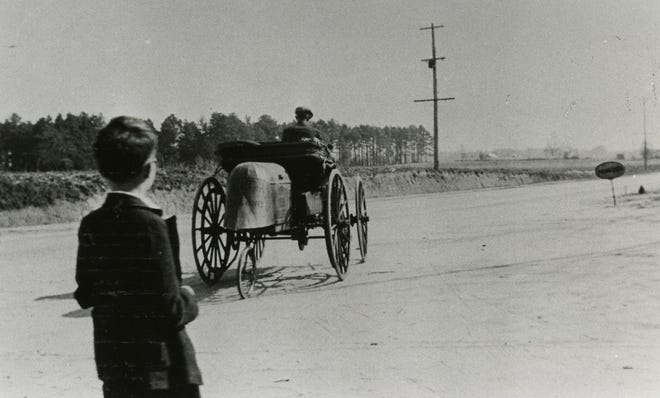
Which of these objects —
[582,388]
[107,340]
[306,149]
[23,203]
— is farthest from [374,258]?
[23,203]

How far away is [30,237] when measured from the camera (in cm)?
1836

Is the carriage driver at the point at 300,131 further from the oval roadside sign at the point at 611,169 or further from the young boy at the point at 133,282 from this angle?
the oval roadside sign at the point at 611,169

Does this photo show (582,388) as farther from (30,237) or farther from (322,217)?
(30,237)

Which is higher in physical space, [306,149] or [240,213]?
[306,149]

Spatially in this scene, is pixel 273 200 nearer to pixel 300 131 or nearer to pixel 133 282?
pixel 300 131

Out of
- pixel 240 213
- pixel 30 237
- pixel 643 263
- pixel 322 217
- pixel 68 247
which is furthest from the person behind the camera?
pixel 30 237

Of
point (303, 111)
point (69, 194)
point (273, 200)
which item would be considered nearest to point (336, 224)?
point (273, 200)

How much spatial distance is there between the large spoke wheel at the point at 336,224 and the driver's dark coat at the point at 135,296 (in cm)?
607

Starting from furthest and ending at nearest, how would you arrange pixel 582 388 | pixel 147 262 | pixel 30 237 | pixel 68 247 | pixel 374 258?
pixel 30 237 → pixel 68 247 → pixel 374 258 → pixel 582 388 → pixel 147 262

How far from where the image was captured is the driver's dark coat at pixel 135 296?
241 centimetres

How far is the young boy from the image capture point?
2402 millimetres

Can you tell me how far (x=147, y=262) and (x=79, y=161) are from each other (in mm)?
48679

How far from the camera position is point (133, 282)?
2449 mm

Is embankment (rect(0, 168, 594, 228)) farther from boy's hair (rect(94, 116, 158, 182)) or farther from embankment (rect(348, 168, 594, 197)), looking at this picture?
boy's hair (rect(94, 116, 158, 182))
